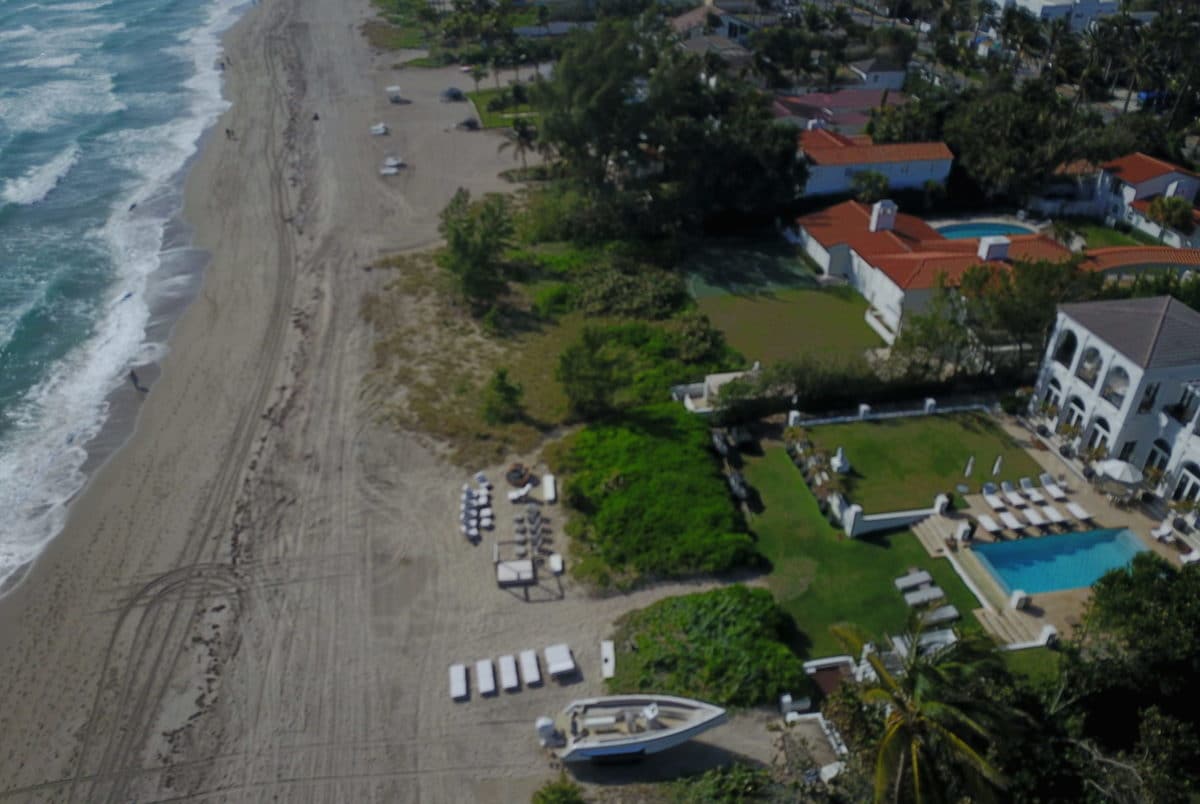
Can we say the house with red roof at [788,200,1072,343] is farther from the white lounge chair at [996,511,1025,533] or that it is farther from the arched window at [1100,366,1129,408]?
the white lounge chair at [996,511,1025,533]

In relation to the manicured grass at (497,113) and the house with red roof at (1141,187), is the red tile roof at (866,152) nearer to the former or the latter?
the house with red roof at (1141,187)

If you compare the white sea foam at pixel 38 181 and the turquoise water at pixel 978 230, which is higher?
the turquoise water at pixel 978 230

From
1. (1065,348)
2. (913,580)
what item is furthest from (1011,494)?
(1065,348)

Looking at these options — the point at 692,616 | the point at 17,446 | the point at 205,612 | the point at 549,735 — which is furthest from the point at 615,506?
the point at 17,446

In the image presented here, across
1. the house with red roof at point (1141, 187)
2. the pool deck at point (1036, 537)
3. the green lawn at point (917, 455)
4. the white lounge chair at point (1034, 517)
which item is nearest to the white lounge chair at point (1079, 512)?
the pool deck at point (1036, 537)

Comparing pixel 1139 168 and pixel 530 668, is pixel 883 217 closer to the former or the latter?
pixel 1139 168
